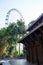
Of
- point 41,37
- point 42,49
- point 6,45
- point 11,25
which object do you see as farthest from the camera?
point 11,25

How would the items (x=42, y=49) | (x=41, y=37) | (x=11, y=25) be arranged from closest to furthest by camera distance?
1. (x=41, y=37)
2. (x=42, y=49)
3. (x=11, y=25)

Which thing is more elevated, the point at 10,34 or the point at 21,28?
the point at 21,28

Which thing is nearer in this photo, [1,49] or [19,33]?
[1,49]

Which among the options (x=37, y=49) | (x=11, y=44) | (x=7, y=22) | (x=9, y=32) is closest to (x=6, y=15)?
(x=7, y=22)

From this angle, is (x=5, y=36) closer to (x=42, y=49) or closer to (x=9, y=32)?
(x=9, y=32)

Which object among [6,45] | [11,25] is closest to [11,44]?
[6,45]

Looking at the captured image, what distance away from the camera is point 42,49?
16.8 m

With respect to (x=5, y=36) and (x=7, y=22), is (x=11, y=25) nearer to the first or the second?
(x=7, y=22)

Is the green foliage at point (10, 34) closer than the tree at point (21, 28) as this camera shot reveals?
Yes

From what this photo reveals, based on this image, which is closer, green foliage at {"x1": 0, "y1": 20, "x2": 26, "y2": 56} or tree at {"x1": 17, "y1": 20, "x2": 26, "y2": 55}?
green foliage at {"x1": 0, "y1": 20, "x2": 26, "y2": 56}

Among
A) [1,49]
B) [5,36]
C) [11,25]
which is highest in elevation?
[11,25]

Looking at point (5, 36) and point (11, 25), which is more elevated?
point (11, 25)

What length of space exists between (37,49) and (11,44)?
99.8 feet

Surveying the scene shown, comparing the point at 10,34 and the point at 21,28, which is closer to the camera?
the point at 10,34
